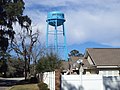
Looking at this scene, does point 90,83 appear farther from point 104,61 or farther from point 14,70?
point 14,70

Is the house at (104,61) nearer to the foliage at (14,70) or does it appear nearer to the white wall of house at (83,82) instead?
the white wall of house at (83,82)

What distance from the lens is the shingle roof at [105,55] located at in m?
37.0

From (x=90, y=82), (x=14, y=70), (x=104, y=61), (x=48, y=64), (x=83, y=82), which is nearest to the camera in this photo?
(x=83, y=82)

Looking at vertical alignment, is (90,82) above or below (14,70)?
below

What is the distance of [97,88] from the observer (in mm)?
19781

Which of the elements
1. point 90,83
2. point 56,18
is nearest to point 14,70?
point 56,18

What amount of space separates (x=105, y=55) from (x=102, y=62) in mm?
3188

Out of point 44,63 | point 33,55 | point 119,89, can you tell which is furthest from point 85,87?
point 33,55

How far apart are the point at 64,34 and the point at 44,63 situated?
402 inches

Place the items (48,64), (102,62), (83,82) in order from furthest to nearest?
(48,64), (102,62), (83,82)

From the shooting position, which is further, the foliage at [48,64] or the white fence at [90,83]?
the foliage at [48,64]

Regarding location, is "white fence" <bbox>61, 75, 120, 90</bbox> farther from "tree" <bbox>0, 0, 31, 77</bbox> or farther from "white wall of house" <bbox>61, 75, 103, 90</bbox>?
"tree" <bbox>0, 0, 31, 77</bbox>

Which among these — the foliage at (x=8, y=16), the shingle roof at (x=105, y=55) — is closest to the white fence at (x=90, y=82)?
the shingle roof at (x=105, y=55)

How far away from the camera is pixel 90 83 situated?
1984 centimetres
